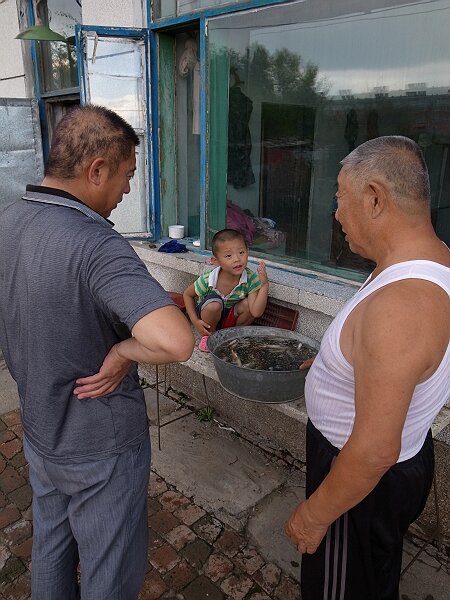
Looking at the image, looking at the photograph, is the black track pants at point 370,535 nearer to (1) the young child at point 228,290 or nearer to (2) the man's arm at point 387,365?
(2) the man's arm at point 387,365

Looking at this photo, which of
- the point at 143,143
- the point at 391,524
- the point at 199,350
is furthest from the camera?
the point at 143,143

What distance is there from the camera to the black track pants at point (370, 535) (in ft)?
4.95

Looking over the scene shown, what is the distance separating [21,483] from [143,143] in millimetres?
2851

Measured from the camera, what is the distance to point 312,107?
10.1ft

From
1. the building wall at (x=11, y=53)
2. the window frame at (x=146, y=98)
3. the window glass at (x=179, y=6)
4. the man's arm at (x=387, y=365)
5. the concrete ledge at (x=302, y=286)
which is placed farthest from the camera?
the building wall at (x=11, y=53)

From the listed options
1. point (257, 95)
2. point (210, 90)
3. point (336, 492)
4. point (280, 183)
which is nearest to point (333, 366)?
point (336, 492)

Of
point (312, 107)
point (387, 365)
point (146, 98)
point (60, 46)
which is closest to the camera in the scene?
point (387, 365)

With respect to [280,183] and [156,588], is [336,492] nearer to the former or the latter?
[156,588]

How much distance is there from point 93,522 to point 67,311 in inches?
31.3

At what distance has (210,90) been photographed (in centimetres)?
358

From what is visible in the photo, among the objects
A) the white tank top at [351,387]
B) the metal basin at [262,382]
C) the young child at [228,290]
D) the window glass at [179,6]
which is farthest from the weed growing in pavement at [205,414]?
the window glass at [179,6]

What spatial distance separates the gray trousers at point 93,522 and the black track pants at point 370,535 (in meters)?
0.66

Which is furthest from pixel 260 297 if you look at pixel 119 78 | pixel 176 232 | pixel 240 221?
pixel 119 78

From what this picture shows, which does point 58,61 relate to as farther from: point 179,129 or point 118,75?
point 179,129
